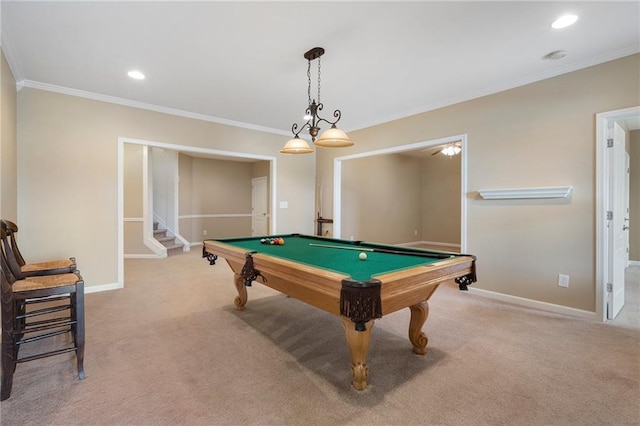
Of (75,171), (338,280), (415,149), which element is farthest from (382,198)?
(338,280)

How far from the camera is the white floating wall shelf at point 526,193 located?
2.97 meters

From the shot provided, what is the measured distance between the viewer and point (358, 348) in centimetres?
171

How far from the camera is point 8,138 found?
286cm

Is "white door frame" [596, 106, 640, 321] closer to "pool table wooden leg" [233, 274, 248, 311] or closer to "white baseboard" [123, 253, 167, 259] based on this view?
"pool table wooden leg" [233, 274, 248, 311]

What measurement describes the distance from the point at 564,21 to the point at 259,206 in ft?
24.7

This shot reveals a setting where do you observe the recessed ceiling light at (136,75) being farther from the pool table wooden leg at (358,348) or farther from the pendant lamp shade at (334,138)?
the pool table wooden leg at (358,348)

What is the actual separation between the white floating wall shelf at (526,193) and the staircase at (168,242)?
6.46 metres

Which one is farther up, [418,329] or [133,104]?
[133,104]

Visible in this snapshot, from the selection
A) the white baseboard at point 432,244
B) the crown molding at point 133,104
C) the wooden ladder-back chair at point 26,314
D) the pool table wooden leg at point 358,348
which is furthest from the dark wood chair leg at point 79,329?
the white baseboard at point 432,244

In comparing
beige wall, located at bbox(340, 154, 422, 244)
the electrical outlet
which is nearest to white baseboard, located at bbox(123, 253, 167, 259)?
beige wall, located at bbox(340, 154, 422, 244)

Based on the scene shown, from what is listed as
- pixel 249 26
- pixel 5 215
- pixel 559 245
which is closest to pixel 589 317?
pixel 559 245

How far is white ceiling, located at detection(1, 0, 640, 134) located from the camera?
6.93 ft

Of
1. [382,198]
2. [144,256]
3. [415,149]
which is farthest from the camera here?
[382,198]

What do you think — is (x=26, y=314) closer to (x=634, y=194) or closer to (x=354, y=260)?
(x=354, y=260)
